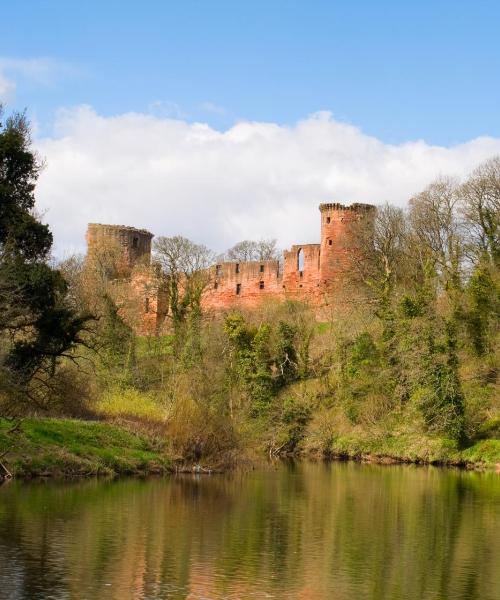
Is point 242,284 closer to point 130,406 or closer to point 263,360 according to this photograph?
point 263,360

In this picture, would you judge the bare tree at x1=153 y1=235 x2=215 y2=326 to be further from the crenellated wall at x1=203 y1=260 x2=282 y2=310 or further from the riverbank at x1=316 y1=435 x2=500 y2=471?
the riverbank at x1=316 y1=435 x2=500 y2=471

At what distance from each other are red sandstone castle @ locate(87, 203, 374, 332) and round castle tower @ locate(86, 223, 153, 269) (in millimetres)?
3950

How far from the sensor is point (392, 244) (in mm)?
56375

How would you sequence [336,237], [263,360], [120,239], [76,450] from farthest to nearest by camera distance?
1. [120,239]
2. [336,237]
3. [263,360]
4. [76,450]

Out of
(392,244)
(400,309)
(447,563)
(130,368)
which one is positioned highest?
(392,244)

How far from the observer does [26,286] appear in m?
28.4

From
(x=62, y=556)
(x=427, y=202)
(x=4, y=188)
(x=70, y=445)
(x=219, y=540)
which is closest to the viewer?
(x=62, y=556)

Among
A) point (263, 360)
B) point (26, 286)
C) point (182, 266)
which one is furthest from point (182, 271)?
point (26, 286)

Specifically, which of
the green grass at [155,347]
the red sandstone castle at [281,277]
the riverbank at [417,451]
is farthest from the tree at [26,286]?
the red sandstone castle at [281,277]

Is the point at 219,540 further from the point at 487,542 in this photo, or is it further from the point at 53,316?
A: the point at 53,316

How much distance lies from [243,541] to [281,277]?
4691 centimetres

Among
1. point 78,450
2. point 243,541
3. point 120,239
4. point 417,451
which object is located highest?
point 120,239

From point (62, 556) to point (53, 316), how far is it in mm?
14723

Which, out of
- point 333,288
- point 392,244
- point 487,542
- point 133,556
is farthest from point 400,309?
point 133,556
